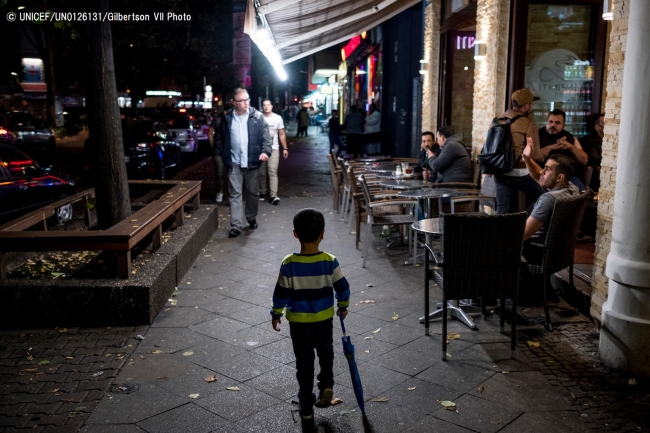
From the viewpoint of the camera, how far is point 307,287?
3.66 metres

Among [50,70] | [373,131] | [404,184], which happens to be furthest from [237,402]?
[50,70]

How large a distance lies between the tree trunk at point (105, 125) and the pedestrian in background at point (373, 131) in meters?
13.0

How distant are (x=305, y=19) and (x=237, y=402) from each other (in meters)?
8.72

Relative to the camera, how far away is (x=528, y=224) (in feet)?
17.9

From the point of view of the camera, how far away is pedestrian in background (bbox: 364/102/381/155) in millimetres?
19531

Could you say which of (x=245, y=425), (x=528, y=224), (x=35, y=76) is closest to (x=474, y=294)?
(x=528, y=224)

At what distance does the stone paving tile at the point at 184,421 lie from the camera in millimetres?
3703

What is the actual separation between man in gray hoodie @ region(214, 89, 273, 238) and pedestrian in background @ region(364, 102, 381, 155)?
10.5 metres

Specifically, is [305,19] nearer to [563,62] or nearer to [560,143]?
[563,62]

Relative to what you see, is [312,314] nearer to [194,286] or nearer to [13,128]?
[194,286]

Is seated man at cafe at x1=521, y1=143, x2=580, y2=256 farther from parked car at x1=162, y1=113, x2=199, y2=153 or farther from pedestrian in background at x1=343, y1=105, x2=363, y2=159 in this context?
parked car at x1=162, y1=113, x2=199, y2=153

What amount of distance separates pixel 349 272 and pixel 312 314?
3683 millimetres

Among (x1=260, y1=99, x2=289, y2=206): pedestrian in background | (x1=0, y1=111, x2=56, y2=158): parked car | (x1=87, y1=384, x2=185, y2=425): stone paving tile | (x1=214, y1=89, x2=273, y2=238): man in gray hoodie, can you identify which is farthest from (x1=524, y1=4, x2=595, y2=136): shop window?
(x1=0, y1=111, x2=56, y2=158): parked car

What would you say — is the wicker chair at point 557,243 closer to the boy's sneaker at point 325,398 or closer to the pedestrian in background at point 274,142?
the boy's sneaker at point 325,398
